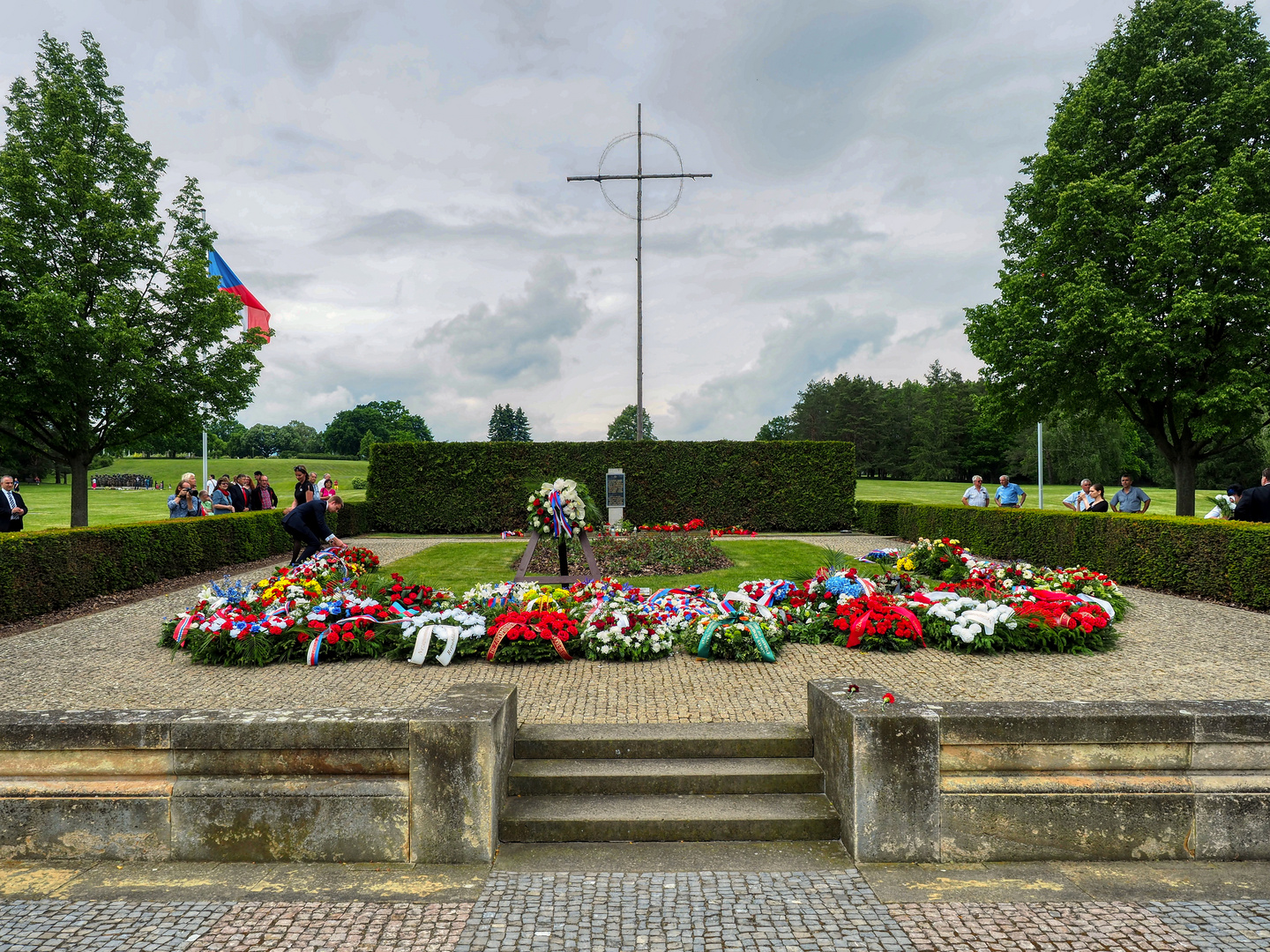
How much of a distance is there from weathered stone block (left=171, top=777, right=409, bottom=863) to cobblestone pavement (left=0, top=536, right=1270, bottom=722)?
5.29 ft

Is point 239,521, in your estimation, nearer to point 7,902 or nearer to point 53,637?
point 53,637

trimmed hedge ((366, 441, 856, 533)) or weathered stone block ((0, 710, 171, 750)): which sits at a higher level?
trimmed hedge ((366, 441, 856, 533))

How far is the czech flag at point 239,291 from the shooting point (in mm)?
18812

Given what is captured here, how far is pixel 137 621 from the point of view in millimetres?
9242

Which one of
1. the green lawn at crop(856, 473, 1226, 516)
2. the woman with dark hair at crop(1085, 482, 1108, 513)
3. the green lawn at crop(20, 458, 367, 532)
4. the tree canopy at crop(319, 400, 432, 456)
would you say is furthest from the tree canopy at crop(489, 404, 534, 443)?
the woman with dark hair at crop(1085, 482, 1108, 513)

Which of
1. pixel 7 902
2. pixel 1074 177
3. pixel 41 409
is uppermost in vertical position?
pixel 1074 177

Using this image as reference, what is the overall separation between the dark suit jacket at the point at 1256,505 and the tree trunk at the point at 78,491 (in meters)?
21.5

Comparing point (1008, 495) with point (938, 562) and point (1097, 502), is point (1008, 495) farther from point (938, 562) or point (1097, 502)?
point (938, 562)

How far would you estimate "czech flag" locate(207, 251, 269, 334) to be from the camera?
18812mm

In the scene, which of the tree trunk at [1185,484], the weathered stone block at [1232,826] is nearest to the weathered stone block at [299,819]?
the weathered stone block at [1232,826]

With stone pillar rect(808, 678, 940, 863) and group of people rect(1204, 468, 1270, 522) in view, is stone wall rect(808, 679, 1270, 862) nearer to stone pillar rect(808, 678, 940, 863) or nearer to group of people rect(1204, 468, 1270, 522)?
stone pillar rect(808, 678, 940, 863)

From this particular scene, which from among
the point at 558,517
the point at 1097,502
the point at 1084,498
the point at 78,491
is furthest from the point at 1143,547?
the point at 78,491

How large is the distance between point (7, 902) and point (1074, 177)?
2260 cm

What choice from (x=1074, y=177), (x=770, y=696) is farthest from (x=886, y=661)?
(x=1074, y=177)
